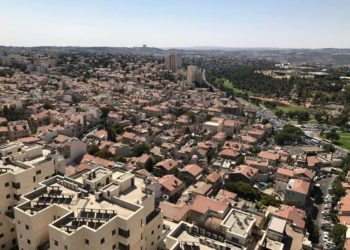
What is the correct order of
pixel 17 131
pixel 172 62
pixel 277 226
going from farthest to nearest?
pixel 172 62 → pixel 17 131 → pixel 277 226

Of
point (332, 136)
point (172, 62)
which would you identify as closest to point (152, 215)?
point (332, 136)

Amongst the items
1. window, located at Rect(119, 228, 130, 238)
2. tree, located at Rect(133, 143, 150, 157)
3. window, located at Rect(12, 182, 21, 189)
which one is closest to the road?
window, located at Rect(119, 228, 130, 238)

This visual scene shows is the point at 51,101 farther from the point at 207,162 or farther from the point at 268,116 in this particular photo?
the point at 268,116

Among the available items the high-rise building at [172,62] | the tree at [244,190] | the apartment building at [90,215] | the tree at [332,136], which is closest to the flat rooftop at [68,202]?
the apartment building at [90,215]

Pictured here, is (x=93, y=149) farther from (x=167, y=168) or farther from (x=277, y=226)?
(x=277, y=226)

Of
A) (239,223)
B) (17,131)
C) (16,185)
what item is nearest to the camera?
(239,223)

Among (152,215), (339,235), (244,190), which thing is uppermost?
(152,215)

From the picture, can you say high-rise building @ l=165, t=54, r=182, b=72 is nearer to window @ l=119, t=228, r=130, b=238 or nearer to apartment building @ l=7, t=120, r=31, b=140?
apartment building @ l=7, t=120, r=31, b=140

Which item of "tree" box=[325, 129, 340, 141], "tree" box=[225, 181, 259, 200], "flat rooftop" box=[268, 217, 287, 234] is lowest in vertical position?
"tree" box=[325, 129, 340, 141]
